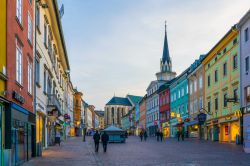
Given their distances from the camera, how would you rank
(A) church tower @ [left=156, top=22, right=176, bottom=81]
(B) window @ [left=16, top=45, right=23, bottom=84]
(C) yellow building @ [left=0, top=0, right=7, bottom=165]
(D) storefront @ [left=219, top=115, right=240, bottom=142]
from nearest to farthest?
(C) yellow building @ [left=0, top=0, right=7, bottom=165]
(B) window @ [left=16, top=45, right=23, bottom=84]
(D) storefront @ [left=219, top=115, right=240, bottom=142]
(A) church tower @ [left=156, top=22, right=176, bottom=81]

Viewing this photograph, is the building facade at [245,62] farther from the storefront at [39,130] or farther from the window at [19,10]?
the window at [19,10]

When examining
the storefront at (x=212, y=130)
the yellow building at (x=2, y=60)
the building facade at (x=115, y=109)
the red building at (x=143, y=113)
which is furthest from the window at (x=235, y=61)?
the building facade at (x=115, y=109)

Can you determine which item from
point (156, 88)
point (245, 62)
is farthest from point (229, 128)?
point (156, 88)

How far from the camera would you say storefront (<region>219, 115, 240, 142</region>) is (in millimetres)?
39125

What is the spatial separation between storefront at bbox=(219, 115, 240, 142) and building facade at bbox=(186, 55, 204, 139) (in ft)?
24.0

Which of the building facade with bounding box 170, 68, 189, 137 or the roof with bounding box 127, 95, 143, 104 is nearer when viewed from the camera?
the building facade with bounding box 170, 68, 189, 137

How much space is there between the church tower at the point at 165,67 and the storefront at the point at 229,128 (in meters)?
54.5

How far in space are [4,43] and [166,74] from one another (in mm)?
87054

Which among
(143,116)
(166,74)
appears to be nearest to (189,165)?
(166,74)

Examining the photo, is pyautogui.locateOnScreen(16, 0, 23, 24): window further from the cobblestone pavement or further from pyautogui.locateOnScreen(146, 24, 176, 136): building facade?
pyautogui.locateOnScreen(146, 24, 176, 136): building facade

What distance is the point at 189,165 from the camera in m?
17.6

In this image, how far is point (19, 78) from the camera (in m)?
16.4

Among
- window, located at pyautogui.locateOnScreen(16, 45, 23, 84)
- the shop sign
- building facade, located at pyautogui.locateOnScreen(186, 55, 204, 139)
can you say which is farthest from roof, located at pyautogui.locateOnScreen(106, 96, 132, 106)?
the shop sign

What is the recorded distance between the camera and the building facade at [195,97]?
54.0 meters
